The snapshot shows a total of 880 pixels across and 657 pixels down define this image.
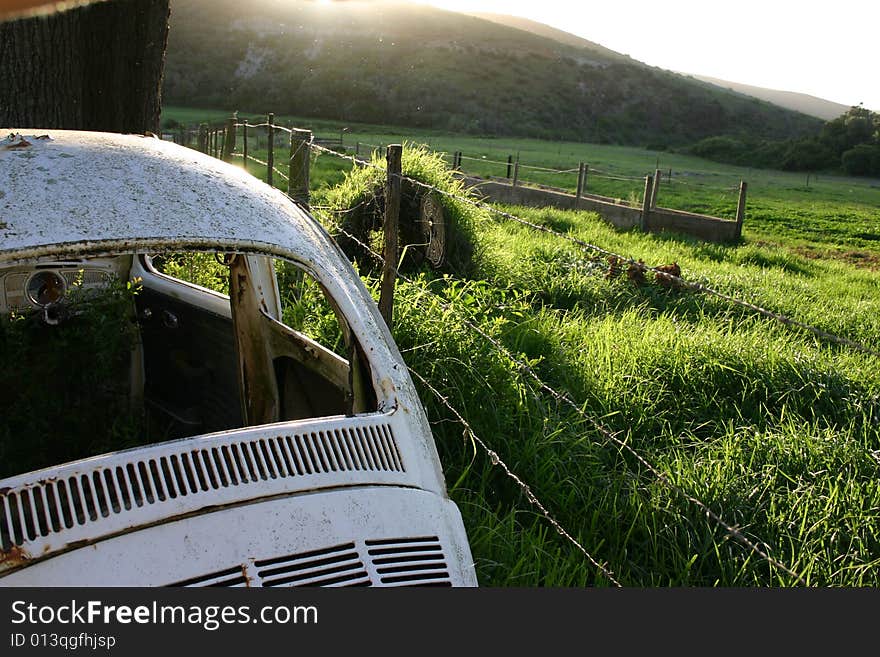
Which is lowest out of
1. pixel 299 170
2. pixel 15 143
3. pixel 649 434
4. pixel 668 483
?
pixel 649 434

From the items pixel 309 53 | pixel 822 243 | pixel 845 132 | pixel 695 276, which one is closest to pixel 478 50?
pixel 309 53

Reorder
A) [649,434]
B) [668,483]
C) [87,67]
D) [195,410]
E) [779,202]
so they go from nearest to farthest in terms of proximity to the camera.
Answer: [668,483]
[195,410]
[649,434]
[87,67]
[779,202]

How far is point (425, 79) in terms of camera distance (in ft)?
268

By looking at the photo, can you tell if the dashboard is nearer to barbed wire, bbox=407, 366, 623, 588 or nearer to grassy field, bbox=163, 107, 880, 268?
barbed wire, bbox=407, 366, 623, 588

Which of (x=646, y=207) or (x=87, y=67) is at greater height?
(x=87, y=67)

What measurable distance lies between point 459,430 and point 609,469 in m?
0.80

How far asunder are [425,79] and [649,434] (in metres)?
81.4

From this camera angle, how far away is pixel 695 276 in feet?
29.7

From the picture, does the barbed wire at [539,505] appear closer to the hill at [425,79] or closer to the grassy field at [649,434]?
the grassy field at [649,434]

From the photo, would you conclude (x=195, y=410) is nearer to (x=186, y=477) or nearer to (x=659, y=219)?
(x=186, y=477)

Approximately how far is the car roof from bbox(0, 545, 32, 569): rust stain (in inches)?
31.4

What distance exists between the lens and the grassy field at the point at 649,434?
11.0 ft

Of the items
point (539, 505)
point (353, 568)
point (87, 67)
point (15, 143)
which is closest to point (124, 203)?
point (15, 143)

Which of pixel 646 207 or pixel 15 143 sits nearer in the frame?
pixel 15 143
